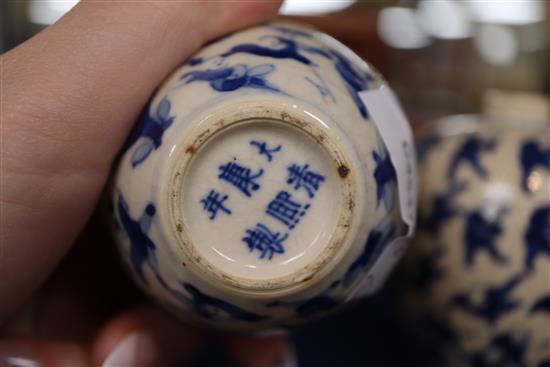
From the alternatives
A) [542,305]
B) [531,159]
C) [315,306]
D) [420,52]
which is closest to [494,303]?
[542,305]

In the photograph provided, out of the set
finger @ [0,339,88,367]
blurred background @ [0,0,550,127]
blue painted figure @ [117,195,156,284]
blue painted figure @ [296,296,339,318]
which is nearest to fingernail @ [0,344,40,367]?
finger @ [0,339,88,367]

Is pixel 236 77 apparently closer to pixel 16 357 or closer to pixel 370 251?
pixel 370 251

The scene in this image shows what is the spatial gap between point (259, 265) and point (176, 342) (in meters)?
0.26

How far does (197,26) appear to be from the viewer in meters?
0.53

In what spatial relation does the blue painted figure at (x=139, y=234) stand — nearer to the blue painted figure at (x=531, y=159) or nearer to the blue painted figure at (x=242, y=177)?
the blue painted figure at (x=242, y=177)

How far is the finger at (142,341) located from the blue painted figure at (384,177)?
0.28 metres

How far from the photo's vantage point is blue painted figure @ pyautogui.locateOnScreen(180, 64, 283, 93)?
48 centimetres

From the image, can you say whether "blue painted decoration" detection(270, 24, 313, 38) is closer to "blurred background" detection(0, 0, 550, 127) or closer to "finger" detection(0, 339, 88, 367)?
"finger" detection(0, 339, 88, 367)

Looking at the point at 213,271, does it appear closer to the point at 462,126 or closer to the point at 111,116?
the point at 111,116

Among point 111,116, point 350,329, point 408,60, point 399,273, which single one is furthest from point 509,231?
point 408,60

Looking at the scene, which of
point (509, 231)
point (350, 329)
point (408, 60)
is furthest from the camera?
point (408, 60)

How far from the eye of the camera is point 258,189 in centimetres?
46

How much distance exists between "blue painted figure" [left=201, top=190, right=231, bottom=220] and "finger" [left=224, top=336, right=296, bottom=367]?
30cm

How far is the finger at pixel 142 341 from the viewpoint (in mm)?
611
